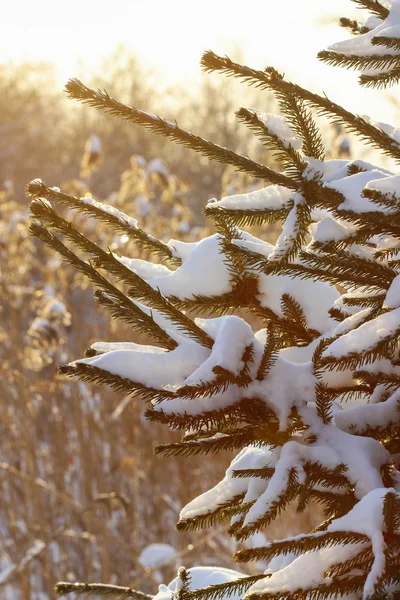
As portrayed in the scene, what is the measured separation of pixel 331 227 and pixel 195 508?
1.52 feet

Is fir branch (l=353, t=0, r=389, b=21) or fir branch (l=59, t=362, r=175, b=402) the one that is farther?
fir branch (l=353, t=0, r=389, b=21)

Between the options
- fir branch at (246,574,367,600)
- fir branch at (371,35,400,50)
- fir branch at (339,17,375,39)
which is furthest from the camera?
fir branch at (339,17,375,39)

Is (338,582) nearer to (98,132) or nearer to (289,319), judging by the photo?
(289,319)

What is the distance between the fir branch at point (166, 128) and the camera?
0.96 m

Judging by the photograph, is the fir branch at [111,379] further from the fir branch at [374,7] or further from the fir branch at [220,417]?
the fir branch at [374,7]

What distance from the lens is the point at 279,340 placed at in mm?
983

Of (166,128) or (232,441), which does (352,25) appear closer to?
(166,128)

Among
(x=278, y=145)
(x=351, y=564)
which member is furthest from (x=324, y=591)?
(x=278, y=145)

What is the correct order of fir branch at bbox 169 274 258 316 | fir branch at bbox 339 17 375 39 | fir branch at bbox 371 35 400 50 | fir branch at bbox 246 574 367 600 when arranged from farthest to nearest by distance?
fir branch at bbox 339 17 375 39 → fir branch at bbox 169 274 258 316 → fir branch at bbox 371 35 400 50 → fir branch at bbox 246 574 367 600

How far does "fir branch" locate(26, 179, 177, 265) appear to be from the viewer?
3.12 ft

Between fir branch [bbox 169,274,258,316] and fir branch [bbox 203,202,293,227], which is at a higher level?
fir branch [bbox 203,202,293,227]

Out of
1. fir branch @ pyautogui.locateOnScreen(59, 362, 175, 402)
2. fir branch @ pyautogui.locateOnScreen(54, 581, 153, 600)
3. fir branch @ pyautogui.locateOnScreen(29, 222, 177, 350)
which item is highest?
fir branch @ pyautogui.locateOnScreen(29, 222, 177, 350)

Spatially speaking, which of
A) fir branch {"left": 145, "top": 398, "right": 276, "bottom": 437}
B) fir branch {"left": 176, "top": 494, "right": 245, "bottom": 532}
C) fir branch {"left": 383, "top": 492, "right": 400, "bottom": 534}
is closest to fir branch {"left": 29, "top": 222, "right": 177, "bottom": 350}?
fir branch {"left": 145, "top": 398, "right": 276, "bottom": 437}

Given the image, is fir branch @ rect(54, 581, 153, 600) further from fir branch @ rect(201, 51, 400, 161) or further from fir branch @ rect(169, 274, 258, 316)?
fir branch @ rect(201, 51, 400, 161)
